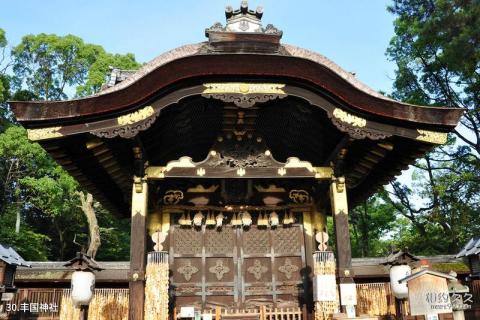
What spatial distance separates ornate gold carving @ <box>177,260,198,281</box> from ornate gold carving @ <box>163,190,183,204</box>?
52.7 inches

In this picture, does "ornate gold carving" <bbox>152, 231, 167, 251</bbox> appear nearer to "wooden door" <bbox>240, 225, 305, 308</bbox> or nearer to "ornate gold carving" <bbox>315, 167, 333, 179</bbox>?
"wooden door" <bbox>240, 225, 305, 308</bbox>

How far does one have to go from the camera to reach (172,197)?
9.70 metres

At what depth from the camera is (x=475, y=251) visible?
28.1 feet

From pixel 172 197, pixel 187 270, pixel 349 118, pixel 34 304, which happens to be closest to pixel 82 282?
pixel 187 270

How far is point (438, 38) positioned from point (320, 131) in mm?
14643


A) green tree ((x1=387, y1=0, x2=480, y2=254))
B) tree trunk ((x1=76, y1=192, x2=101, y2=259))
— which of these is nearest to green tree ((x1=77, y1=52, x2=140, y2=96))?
tree trunk ((x1=76, y1=192, x2=101, y2=259))

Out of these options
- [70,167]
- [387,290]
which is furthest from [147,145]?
[387,290]

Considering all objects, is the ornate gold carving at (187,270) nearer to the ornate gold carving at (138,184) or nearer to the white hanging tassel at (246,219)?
the white hanging tassel at (246,219)

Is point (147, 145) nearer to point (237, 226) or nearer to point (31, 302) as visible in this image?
point (237, 226)

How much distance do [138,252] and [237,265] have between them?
2.69 metres

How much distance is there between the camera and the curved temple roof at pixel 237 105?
23.5ft

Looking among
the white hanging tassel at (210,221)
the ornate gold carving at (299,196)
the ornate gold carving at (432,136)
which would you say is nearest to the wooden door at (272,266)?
the ornate gold carving at (299,196)

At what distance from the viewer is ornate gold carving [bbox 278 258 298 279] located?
9.52 m

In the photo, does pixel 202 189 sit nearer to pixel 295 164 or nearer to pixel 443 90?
pixel 295 164
